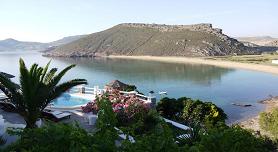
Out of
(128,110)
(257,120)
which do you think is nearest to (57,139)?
(128,110)

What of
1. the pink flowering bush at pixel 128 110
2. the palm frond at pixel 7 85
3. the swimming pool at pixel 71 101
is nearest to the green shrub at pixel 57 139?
the palm frond at pixel 7 85

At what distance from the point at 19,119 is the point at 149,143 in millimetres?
13938

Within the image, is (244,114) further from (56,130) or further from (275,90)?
(56,130)

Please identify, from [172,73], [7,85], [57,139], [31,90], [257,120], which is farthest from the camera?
[172,73]

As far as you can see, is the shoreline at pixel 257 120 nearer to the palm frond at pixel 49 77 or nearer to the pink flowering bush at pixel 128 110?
the pink flowering bush at pixel 128 110

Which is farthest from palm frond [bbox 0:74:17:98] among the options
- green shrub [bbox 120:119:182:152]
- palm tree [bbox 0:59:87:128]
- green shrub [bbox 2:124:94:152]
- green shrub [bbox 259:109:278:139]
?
green shrub [bbox 259:109:278:139]

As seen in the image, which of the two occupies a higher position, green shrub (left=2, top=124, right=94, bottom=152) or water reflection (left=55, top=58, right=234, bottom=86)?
green shrub (left=2, top=124, right=94, bottom=152)

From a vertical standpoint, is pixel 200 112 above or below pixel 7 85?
below

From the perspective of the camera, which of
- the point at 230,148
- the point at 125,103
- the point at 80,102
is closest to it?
the point at 230,148

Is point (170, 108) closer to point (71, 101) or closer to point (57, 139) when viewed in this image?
point (71, 101)

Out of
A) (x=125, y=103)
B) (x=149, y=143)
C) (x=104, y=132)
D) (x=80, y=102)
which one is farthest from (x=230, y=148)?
(x=80, y=102)

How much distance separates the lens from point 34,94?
14336 mm

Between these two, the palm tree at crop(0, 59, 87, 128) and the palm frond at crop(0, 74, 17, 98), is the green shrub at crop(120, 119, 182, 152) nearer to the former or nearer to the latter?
the palm tree at crop(0, 59, 87, 128)

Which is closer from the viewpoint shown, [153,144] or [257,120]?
[153,144]
